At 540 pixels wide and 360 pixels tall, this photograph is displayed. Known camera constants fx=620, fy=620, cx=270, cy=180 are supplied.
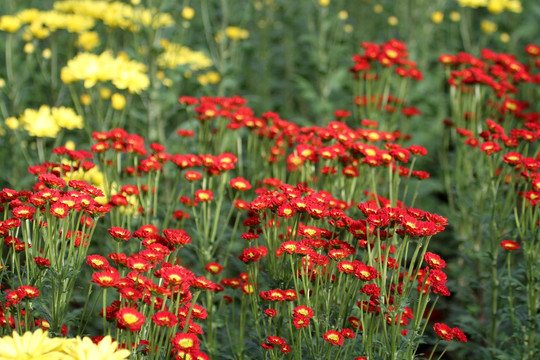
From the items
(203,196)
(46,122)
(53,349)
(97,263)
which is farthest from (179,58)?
(53,349)

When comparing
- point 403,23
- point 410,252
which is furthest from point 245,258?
point 403,23

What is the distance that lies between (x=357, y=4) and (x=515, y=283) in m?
5.04

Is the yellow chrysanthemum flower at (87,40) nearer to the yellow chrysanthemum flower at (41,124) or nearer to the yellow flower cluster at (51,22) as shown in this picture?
the yellow flower cluster at (51,22)

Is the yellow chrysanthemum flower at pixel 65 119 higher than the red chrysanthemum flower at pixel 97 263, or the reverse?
the yellow chrysanthemum flower at pixel 65 119

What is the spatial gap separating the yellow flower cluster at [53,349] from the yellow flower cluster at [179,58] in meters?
3.34

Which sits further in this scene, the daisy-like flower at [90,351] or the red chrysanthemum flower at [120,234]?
the red chrysanthemum flower at [120,234]

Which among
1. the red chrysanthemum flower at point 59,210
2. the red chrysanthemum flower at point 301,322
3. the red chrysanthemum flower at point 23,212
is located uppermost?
the red chrysanthemum flower at point 59,210

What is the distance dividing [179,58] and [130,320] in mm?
3769

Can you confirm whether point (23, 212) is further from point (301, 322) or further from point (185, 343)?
point (301, 322)

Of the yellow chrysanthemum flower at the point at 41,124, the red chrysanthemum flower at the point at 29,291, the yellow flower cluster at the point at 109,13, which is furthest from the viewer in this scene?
the yellow flower cluster at the point at 109,13

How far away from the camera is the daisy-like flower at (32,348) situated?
1.45 m

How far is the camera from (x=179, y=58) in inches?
205

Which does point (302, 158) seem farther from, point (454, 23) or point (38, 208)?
point (454, 23)

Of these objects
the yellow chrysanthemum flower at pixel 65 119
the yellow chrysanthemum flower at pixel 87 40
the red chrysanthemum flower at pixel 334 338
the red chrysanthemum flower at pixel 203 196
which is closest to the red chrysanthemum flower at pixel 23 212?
the red chrysanthemum flower at pixel 203 196
